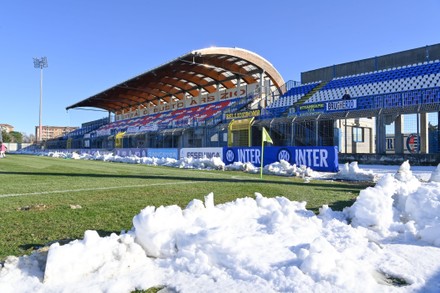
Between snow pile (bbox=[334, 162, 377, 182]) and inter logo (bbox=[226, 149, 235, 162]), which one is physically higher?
inter logo (bbox=[226, 149, 235, 162])

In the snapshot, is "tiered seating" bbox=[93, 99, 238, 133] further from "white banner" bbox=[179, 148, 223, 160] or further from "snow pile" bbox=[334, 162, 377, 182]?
"snow pile" bbox=[334, 162, 377, 182]

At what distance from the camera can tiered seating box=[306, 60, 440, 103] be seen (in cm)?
2028

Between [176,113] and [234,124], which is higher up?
[176,113]

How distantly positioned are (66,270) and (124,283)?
1.60ft

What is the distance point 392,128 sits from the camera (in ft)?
60.1

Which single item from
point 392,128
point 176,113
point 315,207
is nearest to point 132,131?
point 176,113

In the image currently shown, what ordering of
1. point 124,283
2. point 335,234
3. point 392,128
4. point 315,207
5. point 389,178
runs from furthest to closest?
point 392,128
point 315,207
point 389,178
point 335,234
point 124,283

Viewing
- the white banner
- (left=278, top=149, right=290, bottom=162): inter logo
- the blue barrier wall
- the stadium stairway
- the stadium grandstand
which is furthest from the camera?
the stadium stairway

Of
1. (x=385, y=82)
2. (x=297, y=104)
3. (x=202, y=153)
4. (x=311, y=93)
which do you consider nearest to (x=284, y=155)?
(x=202, y=153)

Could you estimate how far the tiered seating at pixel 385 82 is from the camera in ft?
66.5

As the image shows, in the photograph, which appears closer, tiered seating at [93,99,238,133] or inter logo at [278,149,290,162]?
inter logo at [278,149,290,162]

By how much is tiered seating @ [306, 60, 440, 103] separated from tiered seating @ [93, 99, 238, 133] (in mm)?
10946

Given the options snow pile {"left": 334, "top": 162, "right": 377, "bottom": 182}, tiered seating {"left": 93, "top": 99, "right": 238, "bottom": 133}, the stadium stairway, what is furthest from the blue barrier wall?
tiered seating {"left": 93, "top": 99, "right": 238, "bottom": 133}

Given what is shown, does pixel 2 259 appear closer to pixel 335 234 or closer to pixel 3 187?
pixel 335 234
